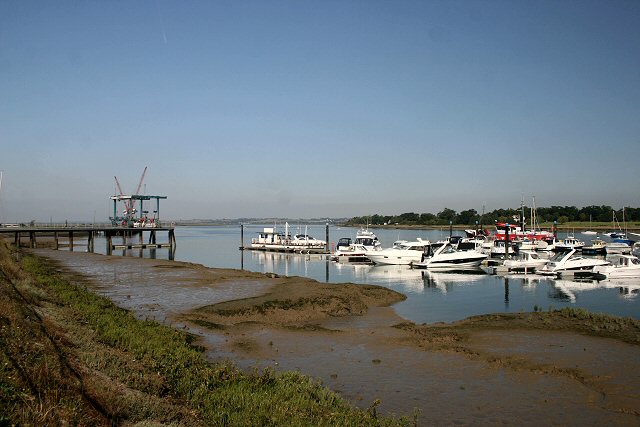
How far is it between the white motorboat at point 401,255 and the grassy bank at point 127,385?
153ft

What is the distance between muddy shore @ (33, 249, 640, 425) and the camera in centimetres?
1307

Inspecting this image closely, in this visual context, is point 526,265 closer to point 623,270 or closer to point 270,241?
point 623,270

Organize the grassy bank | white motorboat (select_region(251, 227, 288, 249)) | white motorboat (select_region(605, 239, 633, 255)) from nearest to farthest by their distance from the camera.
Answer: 1. the grassy bank
2. white motorboat (select_region(605, 239, 633, 255))
3. white motorboat (select_region(251, 227, 288, 249))

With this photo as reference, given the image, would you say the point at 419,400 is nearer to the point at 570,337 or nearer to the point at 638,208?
the point at 570,337

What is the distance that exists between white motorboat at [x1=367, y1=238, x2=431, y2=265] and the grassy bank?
4671 centimetres

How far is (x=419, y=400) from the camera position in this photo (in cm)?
1343

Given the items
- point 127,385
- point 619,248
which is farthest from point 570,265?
point 127,385

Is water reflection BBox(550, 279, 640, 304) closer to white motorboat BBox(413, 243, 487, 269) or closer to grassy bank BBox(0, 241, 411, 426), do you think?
white motorboat BBox(413, 243, 487, 269)

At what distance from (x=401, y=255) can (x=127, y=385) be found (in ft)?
174

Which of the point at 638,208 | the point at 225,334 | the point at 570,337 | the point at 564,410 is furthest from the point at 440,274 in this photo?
the point at 638,208

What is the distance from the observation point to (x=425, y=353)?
17984 mm

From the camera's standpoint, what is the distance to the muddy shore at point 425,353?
42.9 ft

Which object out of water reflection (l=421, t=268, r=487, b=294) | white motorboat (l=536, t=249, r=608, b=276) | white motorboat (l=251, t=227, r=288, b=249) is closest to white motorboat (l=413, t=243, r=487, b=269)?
water reflection (l=421, t=268, r=487, b=294)

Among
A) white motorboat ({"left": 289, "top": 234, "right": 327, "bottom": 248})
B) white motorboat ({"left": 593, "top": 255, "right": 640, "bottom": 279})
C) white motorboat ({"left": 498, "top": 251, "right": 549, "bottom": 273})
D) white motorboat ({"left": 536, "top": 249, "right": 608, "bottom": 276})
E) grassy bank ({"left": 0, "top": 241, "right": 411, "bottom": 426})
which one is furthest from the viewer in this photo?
white motorboat ({"left": 289, "top": 234, "right": 327, "bottom": 248})
